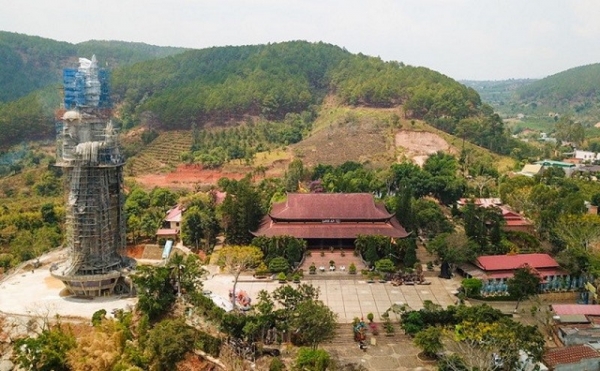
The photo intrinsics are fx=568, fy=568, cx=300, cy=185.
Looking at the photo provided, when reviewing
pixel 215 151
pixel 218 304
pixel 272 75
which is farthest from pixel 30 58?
pixel 218 304

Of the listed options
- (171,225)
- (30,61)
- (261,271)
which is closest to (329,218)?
(261,271)

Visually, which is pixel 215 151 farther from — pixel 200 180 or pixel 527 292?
pixel 527 292

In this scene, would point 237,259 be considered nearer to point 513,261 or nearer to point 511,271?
point 511,271

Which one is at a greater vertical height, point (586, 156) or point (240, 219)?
point (586, 156)

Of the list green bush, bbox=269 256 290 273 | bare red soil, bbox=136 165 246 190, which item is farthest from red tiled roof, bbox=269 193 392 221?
bare red soil, bbox=136 165 246 190

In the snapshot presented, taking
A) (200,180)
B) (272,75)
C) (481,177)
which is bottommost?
(200,180)
